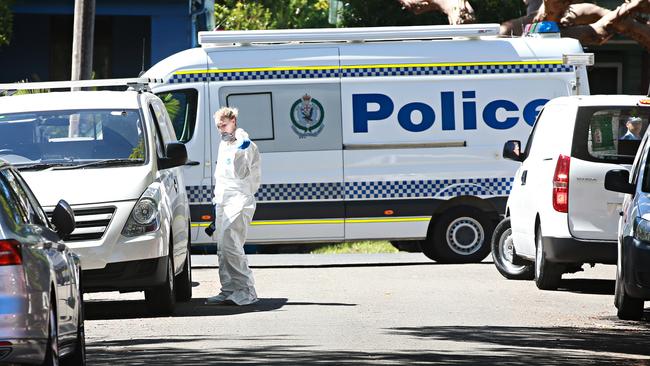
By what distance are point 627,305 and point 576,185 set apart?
239 cm

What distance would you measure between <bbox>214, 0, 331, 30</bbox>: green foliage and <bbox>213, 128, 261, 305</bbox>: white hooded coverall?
65.2 feet

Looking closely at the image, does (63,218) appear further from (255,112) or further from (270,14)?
(270,14)

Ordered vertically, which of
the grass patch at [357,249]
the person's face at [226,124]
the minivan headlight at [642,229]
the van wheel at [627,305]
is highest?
the person's face at [226,124]

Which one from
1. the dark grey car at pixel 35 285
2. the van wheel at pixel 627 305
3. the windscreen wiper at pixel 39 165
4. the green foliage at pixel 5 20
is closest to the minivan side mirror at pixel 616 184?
the van wheel at pixel 627 305

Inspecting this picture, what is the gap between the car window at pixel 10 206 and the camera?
8.61 meters

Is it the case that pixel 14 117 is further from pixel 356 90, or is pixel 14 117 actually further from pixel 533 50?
pixel 533 50

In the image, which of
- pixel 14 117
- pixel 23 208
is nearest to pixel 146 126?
pixel 14 117

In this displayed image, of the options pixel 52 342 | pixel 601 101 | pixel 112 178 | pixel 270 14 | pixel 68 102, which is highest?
pixel 270 14

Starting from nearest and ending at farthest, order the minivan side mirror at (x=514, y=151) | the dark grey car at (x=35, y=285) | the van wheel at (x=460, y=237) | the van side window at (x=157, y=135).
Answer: the dark grey car at (x=35, y=285), the van side window at (x=157, y=135), the minivan side mirror at (x=514, y=151), the van wheel at (x=460, y=237)

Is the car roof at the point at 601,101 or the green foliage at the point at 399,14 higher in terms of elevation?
the green foliage at the point at 399,14

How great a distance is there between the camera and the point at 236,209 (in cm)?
1544

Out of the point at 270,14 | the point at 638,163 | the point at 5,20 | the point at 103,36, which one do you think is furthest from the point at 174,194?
the point at 270,14

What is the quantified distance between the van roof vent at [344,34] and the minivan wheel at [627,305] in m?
7.80

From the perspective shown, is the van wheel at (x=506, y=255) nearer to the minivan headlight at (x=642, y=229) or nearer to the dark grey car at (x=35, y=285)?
the minivan headlight at (x=642, y=229)
